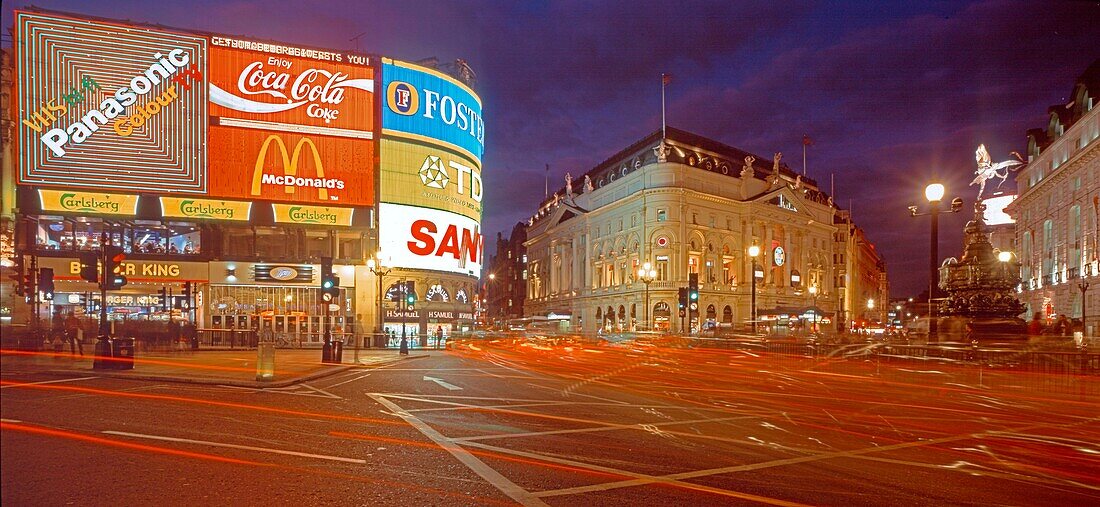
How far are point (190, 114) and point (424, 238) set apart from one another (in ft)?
68.3

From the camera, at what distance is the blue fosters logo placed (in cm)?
5809

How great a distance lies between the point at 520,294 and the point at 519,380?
383ft

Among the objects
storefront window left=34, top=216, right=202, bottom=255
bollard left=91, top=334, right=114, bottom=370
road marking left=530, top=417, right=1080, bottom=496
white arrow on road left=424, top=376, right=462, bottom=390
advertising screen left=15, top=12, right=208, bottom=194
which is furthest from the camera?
storefront window left=34, top=216, right=202, bottom=255

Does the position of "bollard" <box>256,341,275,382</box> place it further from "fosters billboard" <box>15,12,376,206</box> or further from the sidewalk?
"fosters billboard" <box>15,12,376,206</box>

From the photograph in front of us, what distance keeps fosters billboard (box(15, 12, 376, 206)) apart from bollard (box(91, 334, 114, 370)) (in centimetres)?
3494

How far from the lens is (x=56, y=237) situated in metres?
50.4

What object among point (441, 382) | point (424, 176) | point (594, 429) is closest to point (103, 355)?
point (441, 382)

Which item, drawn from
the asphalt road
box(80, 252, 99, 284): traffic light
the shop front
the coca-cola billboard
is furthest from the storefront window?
the asphalt road

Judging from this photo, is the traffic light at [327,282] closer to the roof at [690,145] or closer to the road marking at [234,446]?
the road marking at [234,446]

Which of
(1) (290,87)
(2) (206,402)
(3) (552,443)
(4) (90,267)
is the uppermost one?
(1) (290,87)

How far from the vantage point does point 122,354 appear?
66.3 ft

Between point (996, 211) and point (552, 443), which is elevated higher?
point (996, 211)

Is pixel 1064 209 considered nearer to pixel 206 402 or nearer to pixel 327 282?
pixel 327 282

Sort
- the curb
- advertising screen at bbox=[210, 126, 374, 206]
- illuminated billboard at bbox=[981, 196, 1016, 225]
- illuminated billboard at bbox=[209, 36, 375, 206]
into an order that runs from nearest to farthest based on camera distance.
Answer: the curb → advertising screen at bbox=[210, 126, 374, 206] → illuminated billboard at bbox=[209, 36, 375, 206] → illuminated billboard at bbox=[981, 196, 1016, 225]
